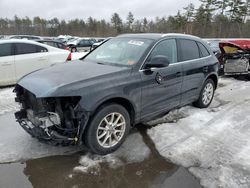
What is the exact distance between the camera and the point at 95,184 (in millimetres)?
2961

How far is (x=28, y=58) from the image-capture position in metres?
7.52

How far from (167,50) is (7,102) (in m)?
4.22

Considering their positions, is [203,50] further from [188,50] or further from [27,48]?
[27,48]

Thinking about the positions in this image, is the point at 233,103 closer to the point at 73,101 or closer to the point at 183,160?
the point at 183,160

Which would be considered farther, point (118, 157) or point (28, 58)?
point (28, 58)

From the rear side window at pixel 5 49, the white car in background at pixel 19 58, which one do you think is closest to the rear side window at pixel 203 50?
the white car in background at pixel 19 58

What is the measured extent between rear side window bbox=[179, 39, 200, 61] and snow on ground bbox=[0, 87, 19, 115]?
3991 mm

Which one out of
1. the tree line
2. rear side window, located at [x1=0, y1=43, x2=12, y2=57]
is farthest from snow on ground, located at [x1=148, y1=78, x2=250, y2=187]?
the tree line

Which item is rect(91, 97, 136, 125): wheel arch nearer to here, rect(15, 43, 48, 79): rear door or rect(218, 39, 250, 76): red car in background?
rect(15, 43, 48, 79): rear door

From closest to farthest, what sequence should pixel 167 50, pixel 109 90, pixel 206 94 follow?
1. pixel 109 90
2. pixel 167 50
3. pixel 206 94

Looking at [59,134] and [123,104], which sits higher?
[123,104]

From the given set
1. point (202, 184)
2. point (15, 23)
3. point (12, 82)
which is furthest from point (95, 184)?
point (15, 23)


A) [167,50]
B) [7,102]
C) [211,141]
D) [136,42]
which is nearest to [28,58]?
[7,102]

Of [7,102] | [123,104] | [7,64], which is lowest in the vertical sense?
[7,102]
